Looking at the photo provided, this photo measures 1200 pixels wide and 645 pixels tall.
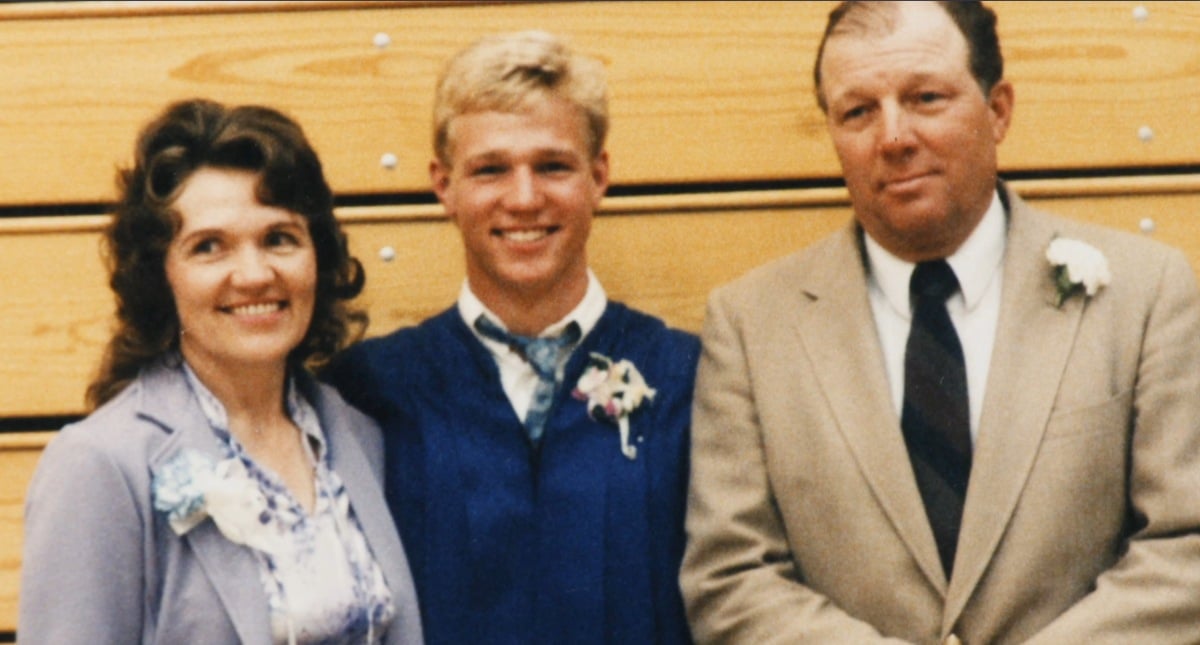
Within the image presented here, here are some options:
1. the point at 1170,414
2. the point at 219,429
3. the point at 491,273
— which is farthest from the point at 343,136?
the point at 1170,414

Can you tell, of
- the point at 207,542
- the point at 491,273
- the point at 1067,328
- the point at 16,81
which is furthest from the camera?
the point at 16,81

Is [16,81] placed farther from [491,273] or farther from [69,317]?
[491,273]

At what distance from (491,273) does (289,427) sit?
41 cm

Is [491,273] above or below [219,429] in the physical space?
above

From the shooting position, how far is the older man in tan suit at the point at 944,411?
7.13 feet

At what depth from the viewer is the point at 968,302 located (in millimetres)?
2322

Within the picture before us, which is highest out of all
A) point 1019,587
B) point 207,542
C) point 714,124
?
point 714,124

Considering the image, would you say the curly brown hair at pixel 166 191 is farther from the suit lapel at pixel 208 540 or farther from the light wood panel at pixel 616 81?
the light wood panel at pixel 616 81

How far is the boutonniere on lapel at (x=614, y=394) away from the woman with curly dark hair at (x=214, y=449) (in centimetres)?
37

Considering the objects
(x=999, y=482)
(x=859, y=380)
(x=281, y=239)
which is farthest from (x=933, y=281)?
(x=281, y=239)

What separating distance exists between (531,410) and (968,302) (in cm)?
72

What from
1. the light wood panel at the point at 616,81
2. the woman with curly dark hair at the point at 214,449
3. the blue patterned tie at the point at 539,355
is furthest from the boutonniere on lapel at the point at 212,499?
the light wood panel at the point at 616,81

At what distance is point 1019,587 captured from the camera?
2.17 meters

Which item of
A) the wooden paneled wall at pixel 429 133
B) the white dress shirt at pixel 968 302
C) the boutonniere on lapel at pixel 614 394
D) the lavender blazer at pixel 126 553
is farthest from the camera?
the wooden paneled wall at pixel 429 133
